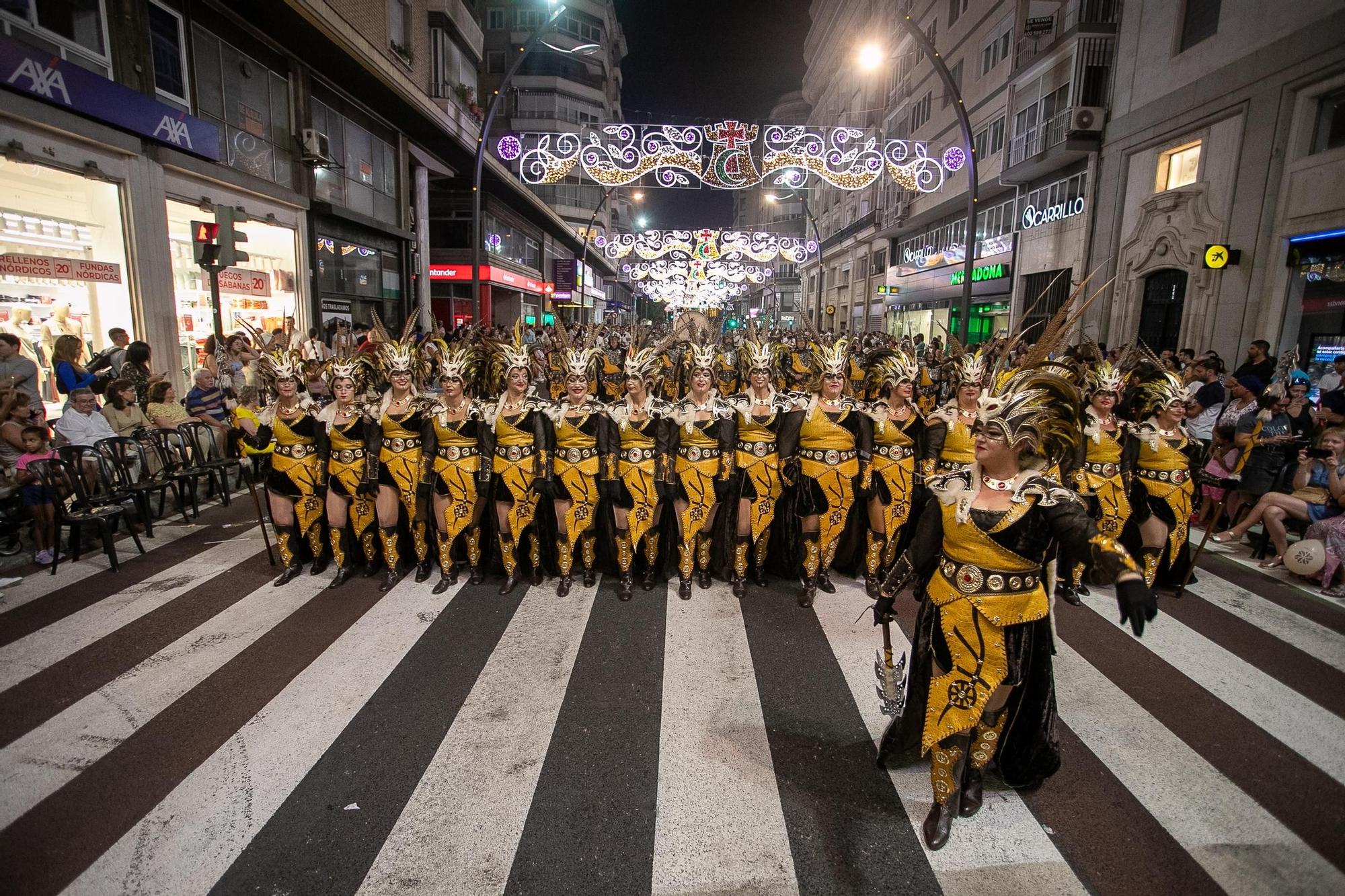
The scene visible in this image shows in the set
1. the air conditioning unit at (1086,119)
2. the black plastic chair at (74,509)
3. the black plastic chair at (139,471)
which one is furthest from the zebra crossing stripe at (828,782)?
the air conditioning unit at (1086,119)

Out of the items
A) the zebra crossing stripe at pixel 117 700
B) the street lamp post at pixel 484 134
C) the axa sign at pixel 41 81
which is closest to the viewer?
the zebra crossing stripe at pixel 117 700

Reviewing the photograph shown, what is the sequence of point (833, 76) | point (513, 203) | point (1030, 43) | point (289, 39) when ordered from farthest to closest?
point (833, 76) → point (513, 203) → point (1030, 43) → point (289, 39)

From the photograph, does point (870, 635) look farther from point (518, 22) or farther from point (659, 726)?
point (518, 22)

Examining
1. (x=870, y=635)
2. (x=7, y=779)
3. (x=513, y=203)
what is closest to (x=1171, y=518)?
(x=870, y=635)

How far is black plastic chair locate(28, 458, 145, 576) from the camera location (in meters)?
6.10

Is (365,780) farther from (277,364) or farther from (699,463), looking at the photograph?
(277,364)

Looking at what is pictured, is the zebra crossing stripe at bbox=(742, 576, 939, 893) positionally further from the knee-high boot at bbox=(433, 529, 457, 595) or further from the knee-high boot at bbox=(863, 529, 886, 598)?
the knee-high boot at bbox=(433, 529, 457, 595)

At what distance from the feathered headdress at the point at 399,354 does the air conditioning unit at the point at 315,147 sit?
1069 centimetres

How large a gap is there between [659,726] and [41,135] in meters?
12.0

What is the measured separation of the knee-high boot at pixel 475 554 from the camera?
606 cm

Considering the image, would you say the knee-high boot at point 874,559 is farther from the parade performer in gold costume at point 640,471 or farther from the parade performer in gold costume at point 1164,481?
the parade performer in gold costume at point 1164,481

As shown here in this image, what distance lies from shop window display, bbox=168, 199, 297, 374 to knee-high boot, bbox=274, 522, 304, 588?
6.27m

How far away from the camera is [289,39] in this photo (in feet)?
46.5

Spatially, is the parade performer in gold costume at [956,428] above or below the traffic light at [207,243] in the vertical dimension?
below
